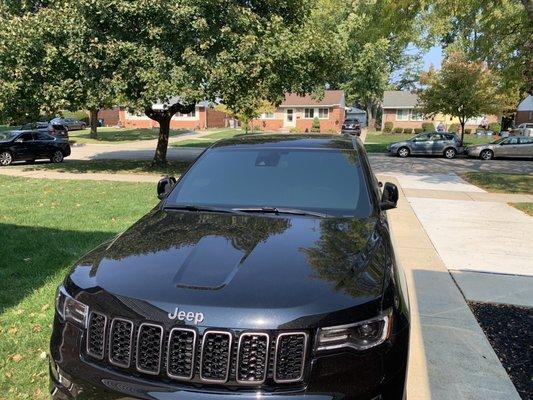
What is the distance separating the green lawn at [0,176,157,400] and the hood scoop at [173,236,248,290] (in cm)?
157

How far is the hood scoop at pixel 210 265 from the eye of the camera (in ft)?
7.63

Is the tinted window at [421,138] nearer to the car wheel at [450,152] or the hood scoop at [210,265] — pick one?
the car wheel at [450,152]

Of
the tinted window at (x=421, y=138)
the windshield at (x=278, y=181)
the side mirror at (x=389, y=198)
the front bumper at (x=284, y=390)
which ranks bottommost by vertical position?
the tinted window at (x=421, y=138)

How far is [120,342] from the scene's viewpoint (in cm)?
225

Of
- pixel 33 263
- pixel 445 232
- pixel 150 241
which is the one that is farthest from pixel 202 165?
pixel 445 232

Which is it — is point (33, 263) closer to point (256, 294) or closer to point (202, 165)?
point (202, 165)

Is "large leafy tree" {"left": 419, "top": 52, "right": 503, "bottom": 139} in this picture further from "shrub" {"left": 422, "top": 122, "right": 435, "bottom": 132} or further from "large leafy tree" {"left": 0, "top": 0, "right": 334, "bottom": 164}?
"shrub" {"left": 422, "top": 122, "right": 435, "bottom": 132}

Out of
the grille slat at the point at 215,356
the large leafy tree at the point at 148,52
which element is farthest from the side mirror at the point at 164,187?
the large leafy tree at the point at 148,52

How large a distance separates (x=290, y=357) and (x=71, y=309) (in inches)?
46.7

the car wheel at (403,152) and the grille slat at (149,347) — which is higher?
the grille slat at (149,347)

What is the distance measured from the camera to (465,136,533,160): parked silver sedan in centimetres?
2622

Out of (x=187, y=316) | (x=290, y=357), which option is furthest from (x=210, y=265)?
(x=290, y=357)

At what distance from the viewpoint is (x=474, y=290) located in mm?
5418

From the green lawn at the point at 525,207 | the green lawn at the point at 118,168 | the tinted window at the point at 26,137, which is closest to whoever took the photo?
the green lawn at the point at 525,207
